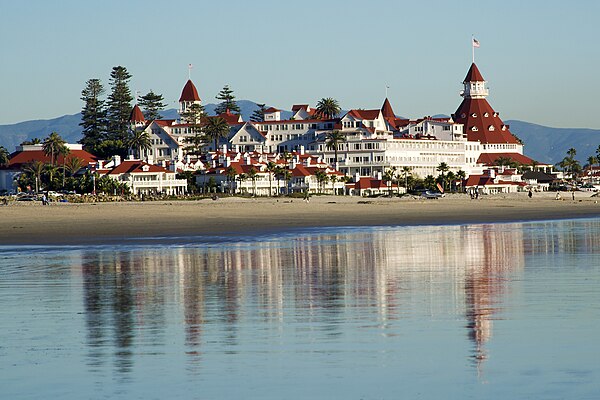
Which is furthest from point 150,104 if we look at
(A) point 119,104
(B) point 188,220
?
(B) point 188,220

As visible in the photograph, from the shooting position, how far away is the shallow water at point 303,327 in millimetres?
12195

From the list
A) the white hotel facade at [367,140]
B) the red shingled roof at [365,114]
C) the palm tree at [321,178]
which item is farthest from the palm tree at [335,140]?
the palm tree at [321,178]

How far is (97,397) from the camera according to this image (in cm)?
1170

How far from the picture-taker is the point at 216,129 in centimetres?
13575

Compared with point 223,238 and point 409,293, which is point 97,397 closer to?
point 409,293

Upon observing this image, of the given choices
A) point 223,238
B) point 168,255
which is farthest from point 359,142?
point 168,255

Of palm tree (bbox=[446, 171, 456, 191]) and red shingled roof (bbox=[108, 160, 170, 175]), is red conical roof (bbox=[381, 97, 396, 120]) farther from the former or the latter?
red shingled roof (bbox=[108, 160, 170, 175])

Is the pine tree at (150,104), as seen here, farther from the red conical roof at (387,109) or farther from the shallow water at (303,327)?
the shallow water at (303,327)

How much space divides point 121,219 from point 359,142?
255ft

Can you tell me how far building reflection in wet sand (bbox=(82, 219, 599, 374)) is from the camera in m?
15.8

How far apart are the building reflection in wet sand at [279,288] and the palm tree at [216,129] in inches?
3929

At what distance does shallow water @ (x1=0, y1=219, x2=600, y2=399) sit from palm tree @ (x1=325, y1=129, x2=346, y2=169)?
329 ft

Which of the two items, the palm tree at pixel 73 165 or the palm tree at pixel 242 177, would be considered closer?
the palm tree at pixel 242 177

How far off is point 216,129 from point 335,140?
15.9 m
